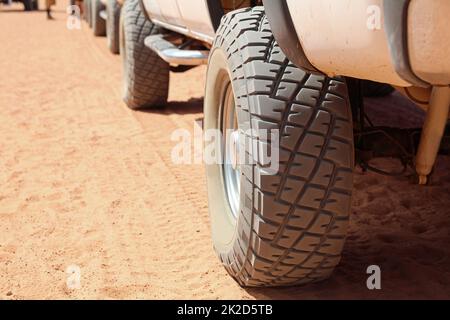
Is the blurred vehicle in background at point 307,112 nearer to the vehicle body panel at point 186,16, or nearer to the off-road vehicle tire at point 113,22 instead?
the vehicle body panel at point 186,16

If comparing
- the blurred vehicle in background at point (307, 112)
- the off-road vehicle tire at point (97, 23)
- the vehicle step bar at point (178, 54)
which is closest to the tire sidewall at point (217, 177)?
the blurred vehicle in background at point (307, 112)

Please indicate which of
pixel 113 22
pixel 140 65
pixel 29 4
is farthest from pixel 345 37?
pixel 29 4

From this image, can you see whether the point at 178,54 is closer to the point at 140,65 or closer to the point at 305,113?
the point at 140,65

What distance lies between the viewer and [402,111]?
6.05m

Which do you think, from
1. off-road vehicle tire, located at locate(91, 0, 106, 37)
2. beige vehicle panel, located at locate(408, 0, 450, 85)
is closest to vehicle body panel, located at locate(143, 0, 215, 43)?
beige vehicle panel, located at locate(408, 0, 450, 85)

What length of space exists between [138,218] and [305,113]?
1.67 m

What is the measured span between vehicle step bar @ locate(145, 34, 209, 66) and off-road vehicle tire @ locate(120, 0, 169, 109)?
0.60m

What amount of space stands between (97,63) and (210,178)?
23.9 feet

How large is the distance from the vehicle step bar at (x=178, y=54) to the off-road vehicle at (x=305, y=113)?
1.42 m

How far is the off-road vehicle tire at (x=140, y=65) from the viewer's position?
5.75 meters

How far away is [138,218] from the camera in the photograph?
3.67 meters

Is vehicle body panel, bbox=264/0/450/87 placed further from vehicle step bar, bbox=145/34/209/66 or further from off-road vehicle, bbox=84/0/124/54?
off-road vehicle, bbox=84/0/124/54

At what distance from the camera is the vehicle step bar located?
433 centimetres
